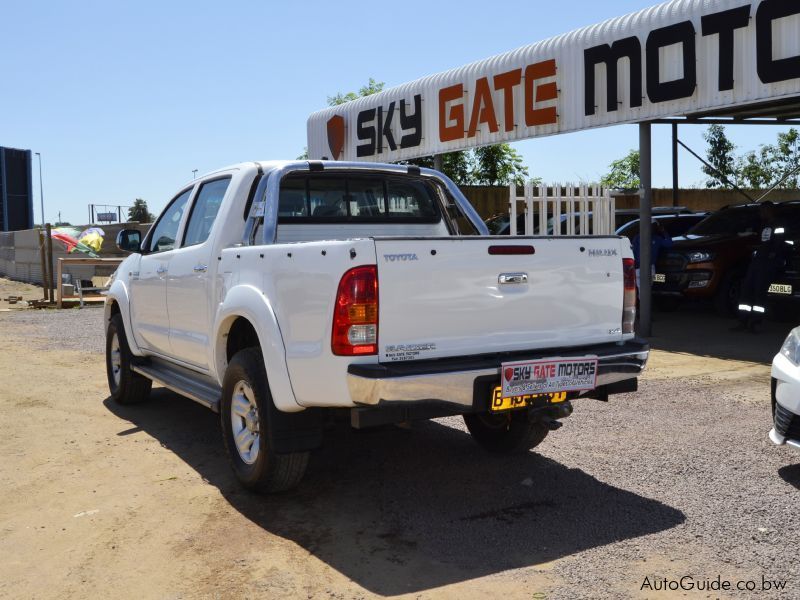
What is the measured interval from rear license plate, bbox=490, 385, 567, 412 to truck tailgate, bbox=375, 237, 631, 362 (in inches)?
9.9

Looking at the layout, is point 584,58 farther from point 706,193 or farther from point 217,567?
point 706,193

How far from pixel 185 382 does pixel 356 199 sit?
177 cm

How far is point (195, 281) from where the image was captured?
5715mm

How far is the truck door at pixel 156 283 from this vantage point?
643 cm

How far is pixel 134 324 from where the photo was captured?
7.14m

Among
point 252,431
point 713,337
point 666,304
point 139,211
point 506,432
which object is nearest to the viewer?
point 252,431

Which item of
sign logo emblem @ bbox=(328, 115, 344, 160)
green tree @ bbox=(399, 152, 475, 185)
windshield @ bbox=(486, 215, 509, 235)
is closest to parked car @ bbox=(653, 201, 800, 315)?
windshield @ bbox=(486, 215, 509, 235)

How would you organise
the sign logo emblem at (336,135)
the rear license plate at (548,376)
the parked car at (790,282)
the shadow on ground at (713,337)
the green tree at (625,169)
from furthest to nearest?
1. the green tree at (625,169)
2. the sign logo emblem at (336,135)
3. the parked car at (790,282)
4. the shadow on ground at (713,337)
5. the rear license plate at (548,376)

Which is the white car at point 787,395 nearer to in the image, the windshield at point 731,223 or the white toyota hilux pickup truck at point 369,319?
the white toyota hilux pickup truck at point 369,319

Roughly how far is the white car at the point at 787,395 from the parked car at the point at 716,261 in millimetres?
8389

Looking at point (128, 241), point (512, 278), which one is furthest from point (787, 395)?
point (128, 241)

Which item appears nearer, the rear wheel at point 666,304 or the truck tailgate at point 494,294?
the truck tailgate at point 494,294

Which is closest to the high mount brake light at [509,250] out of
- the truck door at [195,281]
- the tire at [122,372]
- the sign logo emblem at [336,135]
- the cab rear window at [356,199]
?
the cab rear window at [356,199]

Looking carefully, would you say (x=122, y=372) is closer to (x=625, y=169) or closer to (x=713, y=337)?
(x=713, y=337)
